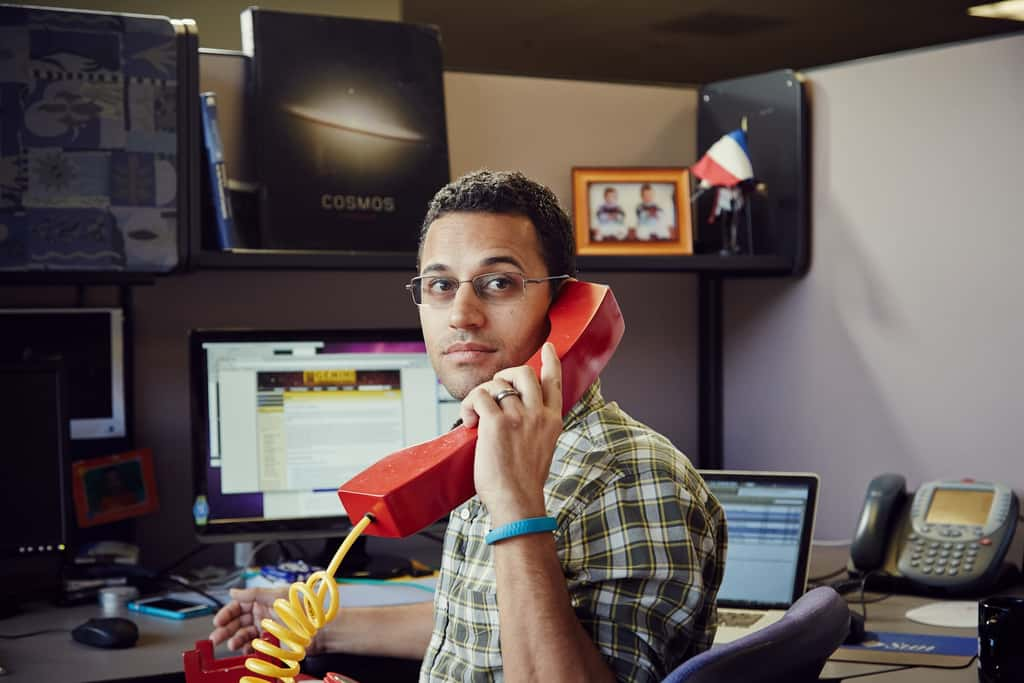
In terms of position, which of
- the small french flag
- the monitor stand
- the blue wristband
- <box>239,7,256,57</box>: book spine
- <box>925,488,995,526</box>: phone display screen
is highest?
<box>239,7,256,57</box>: book spine

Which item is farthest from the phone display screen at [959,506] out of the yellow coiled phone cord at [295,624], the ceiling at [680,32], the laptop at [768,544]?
the ceiling at [680,32]

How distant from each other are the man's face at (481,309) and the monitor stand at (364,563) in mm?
707

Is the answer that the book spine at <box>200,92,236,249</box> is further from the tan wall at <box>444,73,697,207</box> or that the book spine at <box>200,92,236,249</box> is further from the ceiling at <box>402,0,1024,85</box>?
the ceiling at <box>402,0,1024,85</box>

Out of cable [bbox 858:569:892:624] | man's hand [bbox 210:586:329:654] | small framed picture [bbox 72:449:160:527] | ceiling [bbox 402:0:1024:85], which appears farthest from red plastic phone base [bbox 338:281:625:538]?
ceiling [bbox 402:0:1024:85]

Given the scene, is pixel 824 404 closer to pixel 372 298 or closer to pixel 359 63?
pixel 372 298

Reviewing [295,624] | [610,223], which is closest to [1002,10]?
[610,223]

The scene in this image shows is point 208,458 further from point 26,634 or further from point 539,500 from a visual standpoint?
point 539,500

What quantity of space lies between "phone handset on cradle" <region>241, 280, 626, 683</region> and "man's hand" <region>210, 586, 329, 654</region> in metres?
0.33

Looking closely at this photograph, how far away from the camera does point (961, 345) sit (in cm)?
188

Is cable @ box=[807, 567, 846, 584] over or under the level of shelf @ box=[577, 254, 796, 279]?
under

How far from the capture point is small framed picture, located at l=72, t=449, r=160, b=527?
181 cm

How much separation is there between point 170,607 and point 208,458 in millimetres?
245

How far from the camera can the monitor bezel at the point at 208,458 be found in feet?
5.90

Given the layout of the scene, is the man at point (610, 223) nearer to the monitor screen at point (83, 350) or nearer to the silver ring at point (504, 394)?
the monitor screen at point (83, 350)
